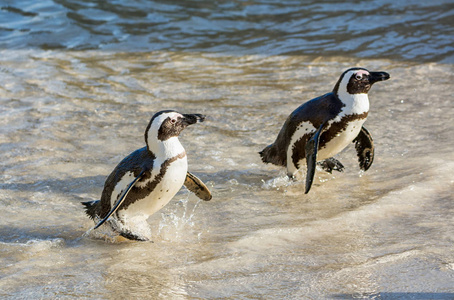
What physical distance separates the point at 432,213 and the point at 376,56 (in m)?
4.59

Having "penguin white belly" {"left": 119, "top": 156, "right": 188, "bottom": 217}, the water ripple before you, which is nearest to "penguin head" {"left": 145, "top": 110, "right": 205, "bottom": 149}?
"penguin white belly" {"left": 119, "top": 156, "right": 188, "bottom": 217}

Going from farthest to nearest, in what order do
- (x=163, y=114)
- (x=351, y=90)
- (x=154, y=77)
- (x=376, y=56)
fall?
(x=376, y=56) → (x=154, y=77) → (x=351, y=90) → (x=163, y=114)

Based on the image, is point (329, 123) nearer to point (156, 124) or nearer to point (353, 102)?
point (353, 102)

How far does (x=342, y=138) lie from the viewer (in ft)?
13.6

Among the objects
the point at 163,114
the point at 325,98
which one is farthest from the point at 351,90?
the point at 163,114

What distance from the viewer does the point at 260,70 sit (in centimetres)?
754

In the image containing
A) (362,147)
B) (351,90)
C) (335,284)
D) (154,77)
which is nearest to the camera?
(335,284)

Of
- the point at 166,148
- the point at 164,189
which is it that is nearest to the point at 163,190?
the point at 164,189

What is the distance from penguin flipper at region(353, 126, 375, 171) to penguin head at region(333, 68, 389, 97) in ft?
1.33

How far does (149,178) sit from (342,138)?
4.43 ft

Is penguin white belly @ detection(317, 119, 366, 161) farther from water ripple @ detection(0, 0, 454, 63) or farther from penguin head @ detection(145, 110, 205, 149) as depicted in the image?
water ripple @ detection(0, 0, 454, 63)

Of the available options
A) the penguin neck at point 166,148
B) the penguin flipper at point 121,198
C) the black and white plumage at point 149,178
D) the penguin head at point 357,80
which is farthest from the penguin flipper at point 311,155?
the penguin flipper at point 121,198

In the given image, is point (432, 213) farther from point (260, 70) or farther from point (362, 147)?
point (260, 70)

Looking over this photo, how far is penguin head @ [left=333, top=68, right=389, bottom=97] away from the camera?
13.4 feet
